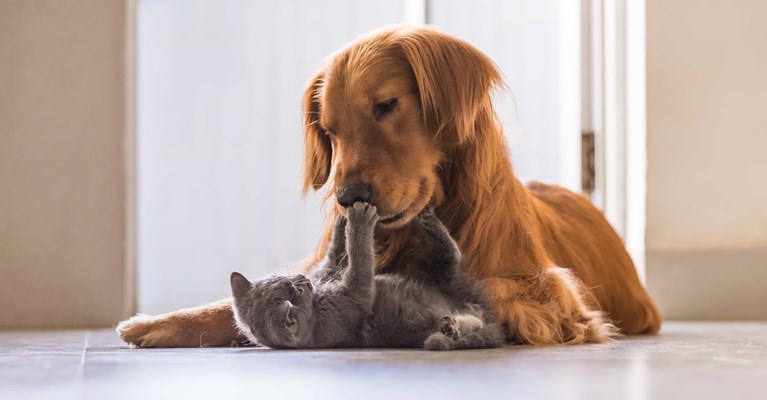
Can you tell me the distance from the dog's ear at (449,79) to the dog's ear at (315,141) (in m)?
0.25

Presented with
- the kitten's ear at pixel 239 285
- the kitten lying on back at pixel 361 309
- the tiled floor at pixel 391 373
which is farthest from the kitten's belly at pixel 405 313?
the kitten's ear at pixel 239 285

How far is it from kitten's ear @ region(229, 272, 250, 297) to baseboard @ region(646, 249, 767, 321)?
1.70m

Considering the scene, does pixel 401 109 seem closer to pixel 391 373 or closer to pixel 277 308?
pixel 277 308

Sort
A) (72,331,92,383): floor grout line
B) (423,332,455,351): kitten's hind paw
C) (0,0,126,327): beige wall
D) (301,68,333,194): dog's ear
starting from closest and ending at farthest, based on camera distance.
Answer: (72,331,92,383): floor grout line < (423,332,455,351): kitten's hind paw < (301,68,333,194): dog's ear < (0,0,126,327): beige wall

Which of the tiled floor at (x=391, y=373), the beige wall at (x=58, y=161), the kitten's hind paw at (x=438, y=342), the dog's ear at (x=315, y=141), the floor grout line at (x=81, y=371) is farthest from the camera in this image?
the beige wall at (x=58, y=161)

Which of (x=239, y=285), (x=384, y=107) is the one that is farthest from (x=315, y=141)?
(x=239, y=285)

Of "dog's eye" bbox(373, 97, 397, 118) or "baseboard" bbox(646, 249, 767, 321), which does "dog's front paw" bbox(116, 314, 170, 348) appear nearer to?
"dog's eye" bbox(373, 97, 397, 118)

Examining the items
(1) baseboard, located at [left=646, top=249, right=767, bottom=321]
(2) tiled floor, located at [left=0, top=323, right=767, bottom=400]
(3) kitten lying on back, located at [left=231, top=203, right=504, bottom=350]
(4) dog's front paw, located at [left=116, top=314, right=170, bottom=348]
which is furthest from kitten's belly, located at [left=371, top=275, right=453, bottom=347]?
(1) baseboard, located at [left=646, top=249, right=767, bottom=321]

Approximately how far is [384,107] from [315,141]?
27cm

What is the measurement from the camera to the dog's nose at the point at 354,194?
1831 mm

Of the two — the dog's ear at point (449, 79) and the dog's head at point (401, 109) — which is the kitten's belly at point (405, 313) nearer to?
the dog's head at point (401, 109)

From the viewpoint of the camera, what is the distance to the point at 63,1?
10.4 feet

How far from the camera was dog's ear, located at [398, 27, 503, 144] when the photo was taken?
78.2 inches

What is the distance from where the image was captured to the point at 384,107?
6.51ft
